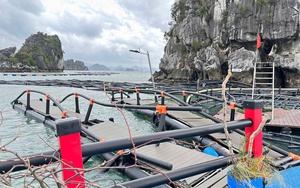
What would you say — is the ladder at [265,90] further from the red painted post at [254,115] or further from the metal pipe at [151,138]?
the metal pipe at [151,138]

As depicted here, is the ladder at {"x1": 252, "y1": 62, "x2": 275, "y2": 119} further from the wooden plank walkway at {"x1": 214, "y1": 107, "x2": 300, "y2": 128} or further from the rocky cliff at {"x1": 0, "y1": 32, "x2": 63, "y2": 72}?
the rocky cliff at {"x1": 0, "y1": 32, "x2": 63, "y2": 72}

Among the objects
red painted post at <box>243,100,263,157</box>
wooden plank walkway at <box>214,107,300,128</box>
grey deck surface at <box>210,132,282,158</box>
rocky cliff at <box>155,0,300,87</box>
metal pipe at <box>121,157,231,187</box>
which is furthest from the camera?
rocky cliff at <box>155,0,300,87</box>

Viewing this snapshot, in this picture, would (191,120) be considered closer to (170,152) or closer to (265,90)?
(170,152)

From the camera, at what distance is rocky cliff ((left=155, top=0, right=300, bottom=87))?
88.0 feet

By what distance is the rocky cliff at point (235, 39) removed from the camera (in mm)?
26812

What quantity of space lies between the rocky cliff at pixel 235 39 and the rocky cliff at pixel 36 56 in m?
73.8

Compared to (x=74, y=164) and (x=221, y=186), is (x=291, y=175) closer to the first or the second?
(x=221, y=186)

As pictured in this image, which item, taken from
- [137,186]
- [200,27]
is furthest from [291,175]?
[200,27]

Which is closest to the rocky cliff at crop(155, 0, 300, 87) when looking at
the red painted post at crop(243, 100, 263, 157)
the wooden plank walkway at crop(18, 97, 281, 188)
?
the wooden plank walkway at crop(18, 97, 281, 188)

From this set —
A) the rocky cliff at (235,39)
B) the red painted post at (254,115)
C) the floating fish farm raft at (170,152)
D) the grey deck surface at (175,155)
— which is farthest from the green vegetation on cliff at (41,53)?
the red painted post at (254,115)

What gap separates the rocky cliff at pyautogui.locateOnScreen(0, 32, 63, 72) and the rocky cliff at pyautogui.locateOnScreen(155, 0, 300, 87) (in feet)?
242

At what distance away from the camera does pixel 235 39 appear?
3111cm

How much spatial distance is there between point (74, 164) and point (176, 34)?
43491 mm

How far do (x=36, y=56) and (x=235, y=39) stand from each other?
98440 millimetres
